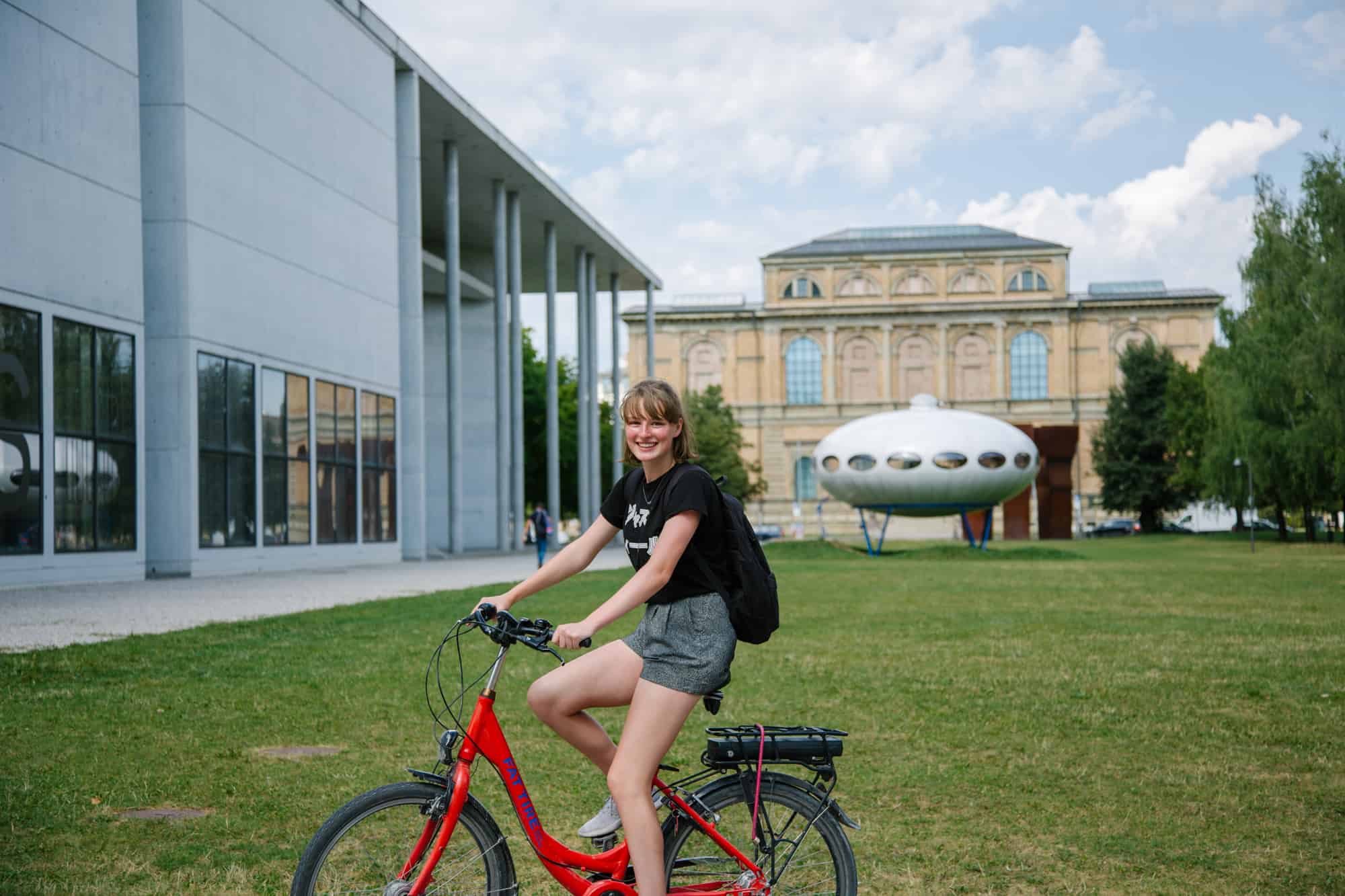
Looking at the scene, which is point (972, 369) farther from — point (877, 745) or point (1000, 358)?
point (877, 745)

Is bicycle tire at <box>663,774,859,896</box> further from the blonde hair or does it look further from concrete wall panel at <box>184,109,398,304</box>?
concrete wall panel at <box>184,109,398,304</box>

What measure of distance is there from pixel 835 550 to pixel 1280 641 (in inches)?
1150

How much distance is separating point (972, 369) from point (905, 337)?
514 cm

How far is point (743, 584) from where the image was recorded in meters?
4.16

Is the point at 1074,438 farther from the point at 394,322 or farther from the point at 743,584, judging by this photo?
the point at 743,584

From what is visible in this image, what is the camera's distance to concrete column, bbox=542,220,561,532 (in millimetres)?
48188

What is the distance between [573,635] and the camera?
13.0 ft

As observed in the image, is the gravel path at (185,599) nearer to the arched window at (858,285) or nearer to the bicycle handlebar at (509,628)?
the bicycle handlebar at (509,628)

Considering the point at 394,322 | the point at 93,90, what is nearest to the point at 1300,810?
the point at 93,90

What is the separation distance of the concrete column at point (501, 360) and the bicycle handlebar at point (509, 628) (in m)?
40.9

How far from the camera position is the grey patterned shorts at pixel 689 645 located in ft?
13.6

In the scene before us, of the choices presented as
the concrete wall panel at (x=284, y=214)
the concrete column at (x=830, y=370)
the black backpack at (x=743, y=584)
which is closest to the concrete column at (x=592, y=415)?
the concrete wall panel at (x=284, y=214)

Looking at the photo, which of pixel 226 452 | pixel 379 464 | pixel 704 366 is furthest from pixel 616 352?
pixel 704 366

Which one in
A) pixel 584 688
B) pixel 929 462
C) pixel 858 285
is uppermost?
pixel 858 285
